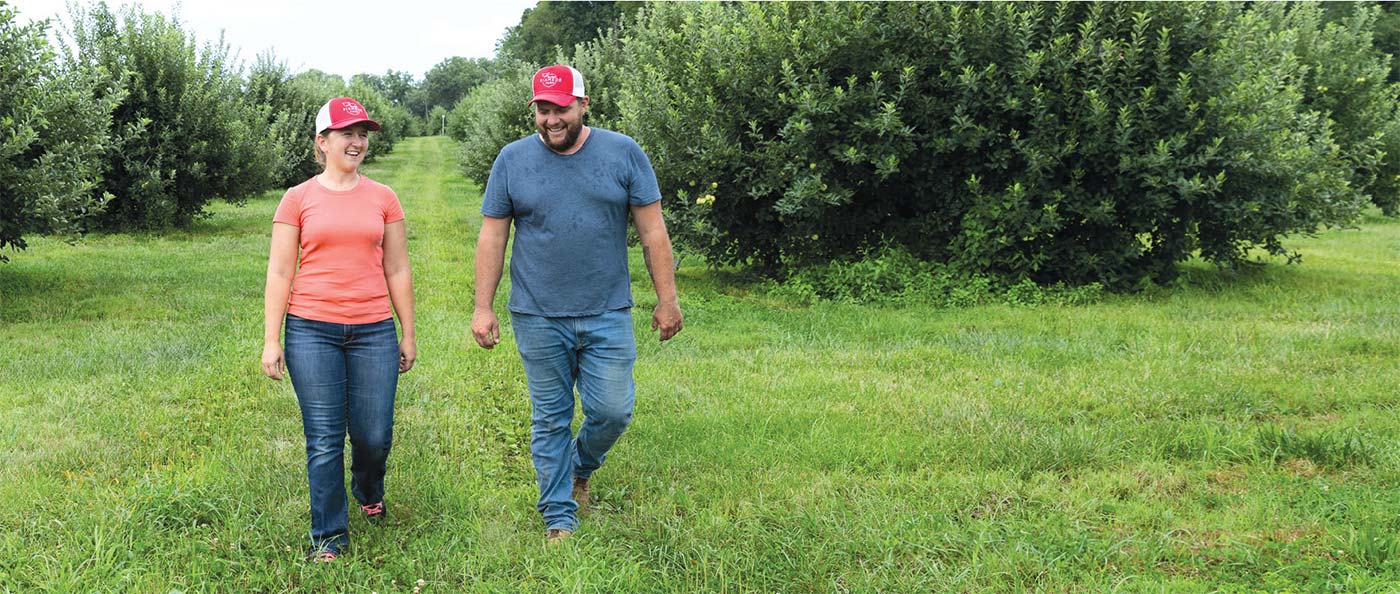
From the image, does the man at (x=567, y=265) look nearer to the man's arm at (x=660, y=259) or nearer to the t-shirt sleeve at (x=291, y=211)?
the man's arm at (x=660, y=259)

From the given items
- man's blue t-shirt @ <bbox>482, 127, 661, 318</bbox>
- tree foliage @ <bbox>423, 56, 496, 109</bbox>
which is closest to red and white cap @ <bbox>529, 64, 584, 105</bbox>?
man's blue t-shirt @ <bbox>482, 127, 661, 318</bbox>

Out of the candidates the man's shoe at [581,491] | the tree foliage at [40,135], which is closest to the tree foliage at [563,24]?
the tree foliage at [40,135]

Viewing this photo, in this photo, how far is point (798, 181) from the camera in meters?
11.7

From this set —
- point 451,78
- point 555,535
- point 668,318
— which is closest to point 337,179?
point 668,318

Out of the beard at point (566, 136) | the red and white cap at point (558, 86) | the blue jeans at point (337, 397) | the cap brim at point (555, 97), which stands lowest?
the blue jeans at point (337, 397)

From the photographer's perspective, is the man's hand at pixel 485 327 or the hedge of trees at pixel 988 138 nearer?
the man's hand at pixel 485 327

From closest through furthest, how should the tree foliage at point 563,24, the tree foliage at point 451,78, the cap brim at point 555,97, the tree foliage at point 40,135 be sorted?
the cap brim at point 555,97 → the tree foliage at point 40,135 → the tree foliage at point 563,24 → the tree foliage at point 451,78

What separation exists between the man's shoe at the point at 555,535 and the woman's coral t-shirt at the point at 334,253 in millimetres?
1176

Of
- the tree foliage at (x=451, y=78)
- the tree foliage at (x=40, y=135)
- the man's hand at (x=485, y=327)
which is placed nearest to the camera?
the man's hand at (x=485, y=327)

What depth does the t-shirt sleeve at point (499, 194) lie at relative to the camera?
4.41 meters

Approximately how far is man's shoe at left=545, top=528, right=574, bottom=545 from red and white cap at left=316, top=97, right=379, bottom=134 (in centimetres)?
186

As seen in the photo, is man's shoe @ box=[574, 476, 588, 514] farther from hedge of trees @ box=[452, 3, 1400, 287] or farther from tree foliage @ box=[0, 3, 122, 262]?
tree foliage @ box=[0, 3, 122, 262]

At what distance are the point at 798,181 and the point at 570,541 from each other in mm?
7814

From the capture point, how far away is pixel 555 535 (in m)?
4.51
